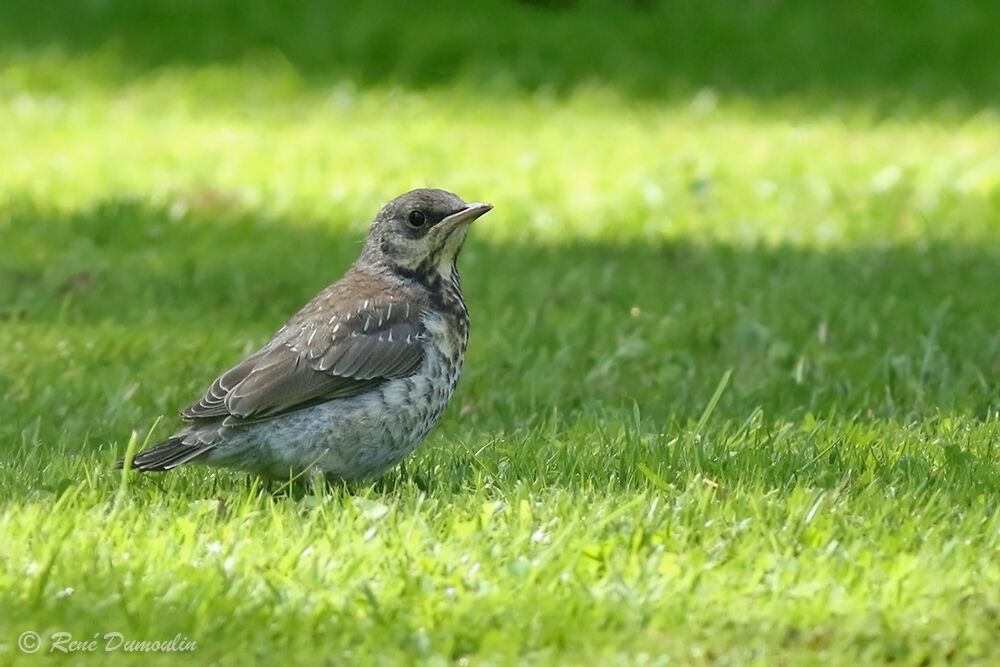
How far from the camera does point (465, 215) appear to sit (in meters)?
6.57

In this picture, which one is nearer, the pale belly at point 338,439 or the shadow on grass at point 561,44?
the pale belly at point 338,439

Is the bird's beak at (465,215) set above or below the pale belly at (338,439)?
above

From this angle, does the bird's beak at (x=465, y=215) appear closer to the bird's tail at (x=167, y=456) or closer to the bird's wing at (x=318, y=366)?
the bird's wing at (x=318, y=366)

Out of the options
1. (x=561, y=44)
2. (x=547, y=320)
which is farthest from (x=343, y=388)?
(x=561, y=44)

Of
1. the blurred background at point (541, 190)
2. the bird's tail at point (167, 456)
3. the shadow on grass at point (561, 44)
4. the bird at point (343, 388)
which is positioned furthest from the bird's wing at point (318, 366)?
the shadow on grass at point (561, 44)

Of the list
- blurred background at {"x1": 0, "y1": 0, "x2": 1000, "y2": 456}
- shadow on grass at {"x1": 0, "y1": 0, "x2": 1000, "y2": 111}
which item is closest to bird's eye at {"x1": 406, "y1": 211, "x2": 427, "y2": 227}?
blurred background at {"x1": 0, "y1": 0, "x2": 1000, "y2": 456}

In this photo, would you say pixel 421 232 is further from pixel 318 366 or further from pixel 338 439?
pixel 338 439

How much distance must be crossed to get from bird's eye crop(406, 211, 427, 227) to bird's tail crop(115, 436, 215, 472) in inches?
48.0

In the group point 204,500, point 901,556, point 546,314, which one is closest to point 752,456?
point 901,556

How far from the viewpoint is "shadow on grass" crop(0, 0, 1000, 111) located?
15.4 m

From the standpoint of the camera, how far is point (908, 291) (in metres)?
9.46

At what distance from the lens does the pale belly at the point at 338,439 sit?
6.00 meters

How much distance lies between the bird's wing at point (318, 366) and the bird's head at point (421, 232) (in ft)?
0.92

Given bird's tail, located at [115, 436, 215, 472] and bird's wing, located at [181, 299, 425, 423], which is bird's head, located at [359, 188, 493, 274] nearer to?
bird's wing, located at [181, 299, 425, 423]
